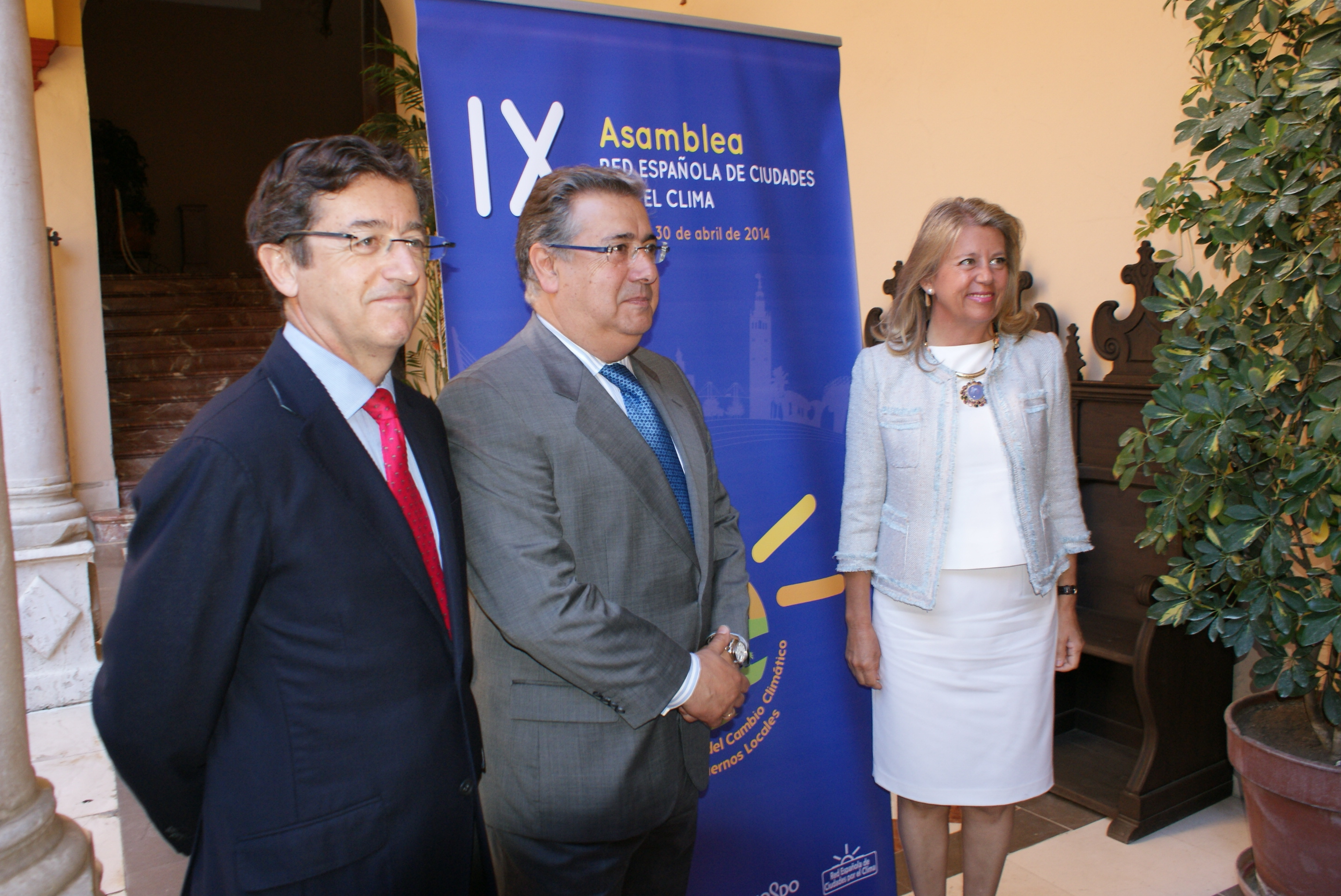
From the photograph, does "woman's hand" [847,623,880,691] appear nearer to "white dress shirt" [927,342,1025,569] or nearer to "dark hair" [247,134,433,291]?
"white dress shirt" [927,342,1025,569]

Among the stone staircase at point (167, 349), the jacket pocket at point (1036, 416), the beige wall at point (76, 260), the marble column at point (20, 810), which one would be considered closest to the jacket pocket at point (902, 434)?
the jacket pocket at point (1036, 416)

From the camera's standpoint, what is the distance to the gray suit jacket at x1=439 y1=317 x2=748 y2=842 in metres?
1.30

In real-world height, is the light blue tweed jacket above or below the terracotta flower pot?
above

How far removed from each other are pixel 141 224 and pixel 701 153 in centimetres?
1195

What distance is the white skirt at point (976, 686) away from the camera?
1.86m

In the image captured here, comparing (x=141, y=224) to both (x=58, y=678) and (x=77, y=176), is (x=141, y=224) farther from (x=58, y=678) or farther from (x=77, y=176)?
(x=58, y=678)

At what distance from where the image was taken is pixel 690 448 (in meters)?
1.57

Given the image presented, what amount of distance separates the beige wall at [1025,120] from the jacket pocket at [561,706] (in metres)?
2.37

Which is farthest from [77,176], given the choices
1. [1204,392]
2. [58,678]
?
[1204,392]

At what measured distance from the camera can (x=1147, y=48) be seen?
272 cm

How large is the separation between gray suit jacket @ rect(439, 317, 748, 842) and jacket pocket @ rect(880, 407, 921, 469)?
24.9 inches

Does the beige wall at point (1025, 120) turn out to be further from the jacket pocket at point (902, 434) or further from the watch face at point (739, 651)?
the watch face at point (739, 651)

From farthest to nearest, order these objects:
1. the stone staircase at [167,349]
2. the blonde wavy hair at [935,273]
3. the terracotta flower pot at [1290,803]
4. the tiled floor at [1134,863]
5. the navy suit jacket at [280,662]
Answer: the stone staircase at [167,349]
the tiled floor at [1134,863]
the terracotta flower pot at [1290,803]
the blonde wavy hair at [935,273]
the navy suit jacket at [280,662]

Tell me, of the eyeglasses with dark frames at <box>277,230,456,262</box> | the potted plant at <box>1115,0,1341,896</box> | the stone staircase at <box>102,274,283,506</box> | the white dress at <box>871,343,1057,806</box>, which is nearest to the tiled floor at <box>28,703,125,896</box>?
the eyeglasses with dark frames at <box>277,230,456,262</box>
